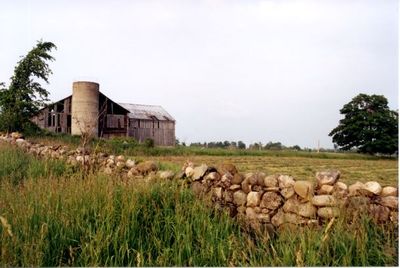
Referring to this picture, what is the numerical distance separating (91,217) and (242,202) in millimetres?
2561

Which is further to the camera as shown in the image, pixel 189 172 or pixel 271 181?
pixel 189 172

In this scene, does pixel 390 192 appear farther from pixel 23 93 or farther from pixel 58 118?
pixel 58 118

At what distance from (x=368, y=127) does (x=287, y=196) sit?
35.6 meters

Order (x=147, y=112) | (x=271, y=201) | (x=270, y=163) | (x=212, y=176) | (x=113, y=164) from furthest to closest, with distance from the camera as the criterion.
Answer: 1. (x=147, y=112)
2. (x=270, y=163)
3. (x=113, y=164)
4. (x=212, y=176)
5. (x=271, y=201)

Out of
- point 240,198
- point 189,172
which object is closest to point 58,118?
point 189,172

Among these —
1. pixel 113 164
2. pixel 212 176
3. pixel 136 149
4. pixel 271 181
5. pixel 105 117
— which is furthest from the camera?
pixel 105 117

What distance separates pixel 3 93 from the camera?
23234 mm

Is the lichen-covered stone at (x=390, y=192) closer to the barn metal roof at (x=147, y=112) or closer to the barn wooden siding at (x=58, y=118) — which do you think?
the barn wooden siding at (x=58, y=118)

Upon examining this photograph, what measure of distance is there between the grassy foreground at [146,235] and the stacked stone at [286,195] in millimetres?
451

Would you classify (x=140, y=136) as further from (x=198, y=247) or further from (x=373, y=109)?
(x=198, y=247)

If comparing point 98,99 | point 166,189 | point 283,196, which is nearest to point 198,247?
point 166,189

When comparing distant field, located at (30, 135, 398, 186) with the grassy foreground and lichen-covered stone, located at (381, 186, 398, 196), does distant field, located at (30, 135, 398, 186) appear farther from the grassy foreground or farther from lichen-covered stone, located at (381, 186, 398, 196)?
lichen-covered stone, located at (381, 186, 398, 196)

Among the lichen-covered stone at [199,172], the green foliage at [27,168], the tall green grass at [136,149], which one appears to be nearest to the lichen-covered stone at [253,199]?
the lichen-covered stone at [199,172]

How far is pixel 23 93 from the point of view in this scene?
23.1 m
